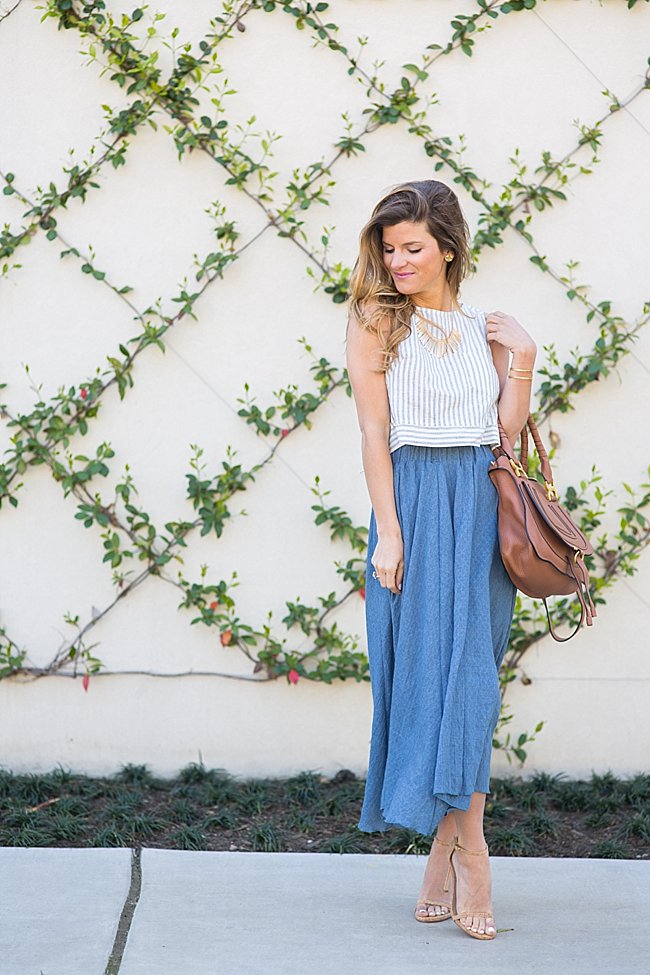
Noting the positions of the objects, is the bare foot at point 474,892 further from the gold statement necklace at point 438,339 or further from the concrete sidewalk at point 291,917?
the gold statement necklace at point 438,339

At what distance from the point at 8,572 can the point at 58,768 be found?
2.08ft

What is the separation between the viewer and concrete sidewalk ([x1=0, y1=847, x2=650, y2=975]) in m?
2.43

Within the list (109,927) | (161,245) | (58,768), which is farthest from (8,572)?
(109,927)

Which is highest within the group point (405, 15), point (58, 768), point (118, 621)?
point (405, 15)

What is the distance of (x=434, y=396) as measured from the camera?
2.55m

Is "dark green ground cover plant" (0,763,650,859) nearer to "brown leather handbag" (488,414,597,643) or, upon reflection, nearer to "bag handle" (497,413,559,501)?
"brown leather handbag" (488,414,597,643)

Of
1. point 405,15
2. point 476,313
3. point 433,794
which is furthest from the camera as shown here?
point 405,15

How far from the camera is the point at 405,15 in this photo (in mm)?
3551

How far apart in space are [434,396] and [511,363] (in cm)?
24

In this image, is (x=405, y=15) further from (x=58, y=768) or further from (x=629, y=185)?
(x=58, y=768)

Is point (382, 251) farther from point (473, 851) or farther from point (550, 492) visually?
point (473, 851)

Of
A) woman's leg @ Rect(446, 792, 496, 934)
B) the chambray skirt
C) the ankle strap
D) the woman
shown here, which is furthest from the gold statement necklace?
the ankle strap

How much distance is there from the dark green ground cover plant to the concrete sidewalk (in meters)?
0.13

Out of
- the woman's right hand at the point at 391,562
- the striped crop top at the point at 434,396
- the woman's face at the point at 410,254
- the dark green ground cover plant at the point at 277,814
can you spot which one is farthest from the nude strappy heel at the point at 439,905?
the woman's face at the point at 410,254
